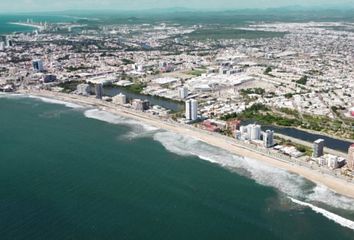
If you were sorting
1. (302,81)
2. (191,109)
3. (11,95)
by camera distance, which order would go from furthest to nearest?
1. (302,81)
2. (11,95)
3. (191,109)

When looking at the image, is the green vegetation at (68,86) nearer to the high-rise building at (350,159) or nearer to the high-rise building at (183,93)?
the high-rise building at (183,93)

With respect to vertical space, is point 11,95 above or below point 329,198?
above

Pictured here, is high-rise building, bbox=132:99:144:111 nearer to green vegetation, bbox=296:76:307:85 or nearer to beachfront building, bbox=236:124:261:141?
beachfront building, bbox=236:124:261:141

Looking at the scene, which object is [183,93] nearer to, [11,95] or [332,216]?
[11,95]

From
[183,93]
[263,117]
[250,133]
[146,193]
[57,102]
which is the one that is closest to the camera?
[146,193]

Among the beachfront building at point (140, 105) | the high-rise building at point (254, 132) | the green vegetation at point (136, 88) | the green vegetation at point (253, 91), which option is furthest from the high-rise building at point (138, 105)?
the green vegetation at point (253, 91)

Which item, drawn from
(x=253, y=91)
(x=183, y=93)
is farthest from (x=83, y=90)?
(x=253, y=91)

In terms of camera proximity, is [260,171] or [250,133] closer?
[260,171]
